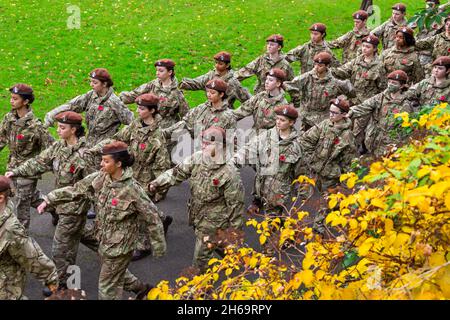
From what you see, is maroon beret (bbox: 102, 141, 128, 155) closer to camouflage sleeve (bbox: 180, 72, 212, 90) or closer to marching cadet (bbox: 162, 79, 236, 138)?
marching cadet (bbox: 162, 79, 236, 138)

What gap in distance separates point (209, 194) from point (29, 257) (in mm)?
2533

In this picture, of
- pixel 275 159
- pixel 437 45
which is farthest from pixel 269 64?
pixel 275 159

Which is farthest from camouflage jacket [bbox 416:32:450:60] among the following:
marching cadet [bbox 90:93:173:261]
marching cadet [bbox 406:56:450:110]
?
marching cadet [bbox 90:93:173:261]

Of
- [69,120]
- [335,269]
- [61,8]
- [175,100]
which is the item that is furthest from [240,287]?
[61,8]

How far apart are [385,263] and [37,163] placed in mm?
5447

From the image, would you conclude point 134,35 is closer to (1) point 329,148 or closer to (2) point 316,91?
(2) point 316,91

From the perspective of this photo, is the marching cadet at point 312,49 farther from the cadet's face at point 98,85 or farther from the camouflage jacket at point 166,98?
the cadet's face at point 98,85

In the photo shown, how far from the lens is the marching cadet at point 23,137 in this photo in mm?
9781

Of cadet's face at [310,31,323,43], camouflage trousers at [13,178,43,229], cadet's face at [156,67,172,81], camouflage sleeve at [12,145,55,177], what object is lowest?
camouflage trousers at [13,178,43,229]

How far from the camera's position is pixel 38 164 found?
914cm

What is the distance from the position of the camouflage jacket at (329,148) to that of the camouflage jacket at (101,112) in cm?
274

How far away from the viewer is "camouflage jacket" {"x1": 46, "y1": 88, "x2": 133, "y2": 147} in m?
10.8

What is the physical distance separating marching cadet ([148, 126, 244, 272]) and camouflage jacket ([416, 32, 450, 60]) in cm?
744
